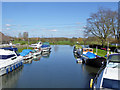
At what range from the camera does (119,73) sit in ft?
18.3

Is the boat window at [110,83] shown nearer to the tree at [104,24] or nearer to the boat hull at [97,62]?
the boat hull at [97,62]

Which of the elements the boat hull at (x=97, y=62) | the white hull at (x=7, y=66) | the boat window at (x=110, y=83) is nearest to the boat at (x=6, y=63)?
the white hull at (x=7, y=66)

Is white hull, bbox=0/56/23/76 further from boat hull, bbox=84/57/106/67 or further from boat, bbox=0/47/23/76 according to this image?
boat hull, bbox=84/57/106/67

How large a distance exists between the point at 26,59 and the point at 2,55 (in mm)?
8749

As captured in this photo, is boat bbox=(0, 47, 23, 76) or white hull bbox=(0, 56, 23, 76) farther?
boat bbox=(0, 47, 23, 76)

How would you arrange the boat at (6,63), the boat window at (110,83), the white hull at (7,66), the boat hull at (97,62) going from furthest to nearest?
1. the boat hull at (97,62)
2. the boat at (6,63)
3. the white hull at (7,66)
4. the boat window at (110,83)

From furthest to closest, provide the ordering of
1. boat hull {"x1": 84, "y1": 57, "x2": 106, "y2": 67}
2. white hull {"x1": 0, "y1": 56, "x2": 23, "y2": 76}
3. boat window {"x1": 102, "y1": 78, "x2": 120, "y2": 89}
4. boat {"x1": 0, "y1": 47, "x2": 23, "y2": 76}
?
boat hull {"x1": 84, "y1": 57, "x2": 106, "y2": 67} < boat {"x1": 0, "y1": 47, "x2": 23, "y2": 76} < white hull {"x1": 0, "y1": 56, "x2": 23, "y2": 76} < boat window {"x1": 102, "y1": 78, "x2": 120, "y2": 89}

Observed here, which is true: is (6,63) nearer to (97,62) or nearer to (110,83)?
(97,62)

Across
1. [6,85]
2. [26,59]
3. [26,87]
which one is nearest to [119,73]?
[26,87]

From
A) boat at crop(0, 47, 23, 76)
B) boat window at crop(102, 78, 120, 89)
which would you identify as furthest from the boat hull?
boat window at crop(102, 78, 120, 89)

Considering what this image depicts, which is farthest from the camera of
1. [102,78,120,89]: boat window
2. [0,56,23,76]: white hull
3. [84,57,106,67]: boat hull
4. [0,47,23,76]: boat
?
[84,57,106,67]: boat hull

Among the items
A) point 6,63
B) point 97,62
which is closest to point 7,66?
point 6,63

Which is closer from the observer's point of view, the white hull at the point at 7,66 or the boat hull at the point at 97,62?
the white hull at the point at 7,66

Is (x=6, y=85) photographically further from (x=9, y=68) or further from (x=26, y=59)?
(x=26, y=59)
